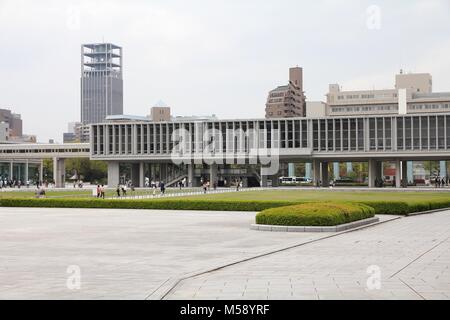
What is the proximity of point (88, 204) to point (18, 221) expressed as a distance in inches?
575

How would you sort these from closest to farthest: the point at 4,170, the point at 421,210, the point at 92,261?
the point at 92,261, the point at 421,210, the point at 4,170

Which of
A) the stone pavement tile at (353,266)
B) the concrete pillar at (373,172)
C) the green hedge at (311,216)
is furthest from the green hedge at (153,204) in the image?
the concrete pillar at (373,172)

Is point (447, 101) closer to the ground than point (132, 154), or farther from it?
farther from it

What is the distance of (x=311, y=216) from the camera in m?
25.5

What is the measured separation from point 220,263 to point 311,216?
10683 mm

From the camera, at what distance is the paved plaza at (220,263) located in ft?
37.9

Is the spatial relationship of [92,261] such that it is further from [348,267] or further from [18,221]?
[18,221]

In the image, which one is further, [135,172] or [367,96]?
[367,96]

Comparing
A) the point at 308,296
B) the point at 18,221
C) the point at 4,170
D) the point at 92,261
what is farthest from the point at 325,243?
the point at 4,170

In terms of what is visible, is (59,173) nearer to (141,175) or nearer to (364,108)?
→ (141,175)

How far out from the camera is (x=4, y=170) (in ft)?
457

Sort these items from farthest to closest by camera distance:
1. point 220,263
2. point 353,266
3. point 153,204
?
point 153,204 → point 220,263 → point 353,266

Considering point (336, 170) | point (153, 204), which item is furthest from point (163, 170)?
point (153, 204)

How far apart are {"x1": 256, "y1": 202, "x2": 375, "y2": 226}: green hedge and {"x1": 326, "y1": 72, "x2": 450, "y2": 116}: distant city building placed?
429 feet
